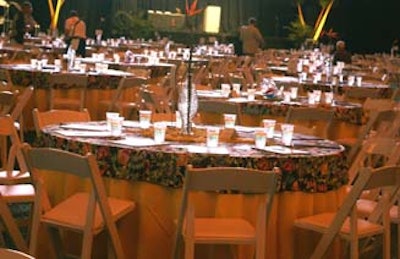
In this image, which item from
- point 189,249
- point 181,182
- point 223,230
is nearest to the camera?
point 189,249

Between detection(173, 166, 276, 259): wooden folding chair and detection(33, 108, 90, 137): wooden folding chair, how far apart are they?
4.97ft

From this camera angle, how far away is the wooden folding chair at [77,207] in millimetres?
3748

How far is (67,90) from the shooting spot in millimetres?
9367

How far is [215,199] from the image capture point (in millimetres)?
4230

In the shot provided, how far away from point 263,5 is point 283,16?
27.3 inches

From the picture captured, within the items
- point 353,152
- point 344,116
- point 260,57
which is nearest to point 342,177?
point 353,152

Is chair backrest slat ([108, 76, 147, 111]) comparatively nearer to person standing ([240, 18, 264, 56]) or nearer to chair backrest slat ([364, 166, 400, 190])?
chair backrest slat ([364, 166, 400, 190])

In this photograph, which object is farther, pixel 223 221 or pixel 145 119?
pixel 145 119

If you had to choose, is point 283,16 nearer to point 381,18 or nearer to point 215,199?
point 381,18

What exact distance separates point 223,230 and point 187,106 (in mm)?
1174

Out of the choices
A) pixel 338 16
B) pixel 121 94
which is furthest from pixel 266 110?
pixel 338 16

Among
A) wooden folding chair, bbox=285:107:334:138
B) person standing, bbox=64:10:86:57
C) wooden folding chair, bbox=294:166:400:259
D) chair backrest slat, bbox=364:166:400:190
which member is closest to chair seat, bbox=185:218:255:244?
wooden folding chair, bbox=294:166:400:259

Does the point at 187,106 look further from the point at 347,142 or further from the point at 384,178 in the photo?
the point at 347,142

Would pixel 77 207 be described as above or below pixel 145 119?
below
